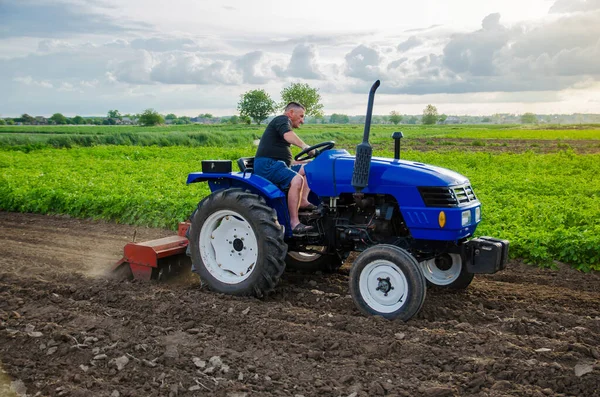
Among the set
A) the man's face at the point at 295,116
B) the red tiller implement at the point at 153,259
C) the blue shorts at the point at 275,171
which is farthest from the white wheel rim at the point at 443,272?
the red tiller implement at the point at 153,259

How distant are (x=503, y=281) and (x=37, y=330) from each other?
490 cm

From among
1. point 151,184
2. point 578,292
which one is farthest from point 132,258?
point 151,184

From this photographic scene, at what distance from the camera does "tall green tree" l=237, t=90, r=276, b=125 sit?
271ft

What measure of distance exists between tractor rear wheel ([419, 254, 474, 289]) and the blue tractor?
0.01 meters

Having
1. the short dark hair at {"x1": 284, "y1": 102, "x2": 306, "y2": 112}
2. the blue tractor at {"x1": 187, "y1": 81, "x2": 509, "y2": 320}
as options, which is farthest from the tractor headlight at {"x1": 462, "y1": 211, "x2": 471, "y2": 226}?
the short dark hair at {"x1": 284, "y1": 102, "x2": 306, "y2": 112}

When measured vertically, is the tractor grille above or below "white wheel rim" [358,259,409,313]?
above

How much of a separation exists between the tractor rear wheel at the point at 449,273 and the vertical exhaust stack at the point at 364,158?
135 cm

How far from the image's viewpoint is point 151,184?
1277 cm

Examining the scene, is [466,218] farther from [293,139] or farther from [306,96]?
[306,96]

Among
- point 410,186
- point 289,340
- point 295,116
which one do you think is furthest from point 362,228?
point 289,340

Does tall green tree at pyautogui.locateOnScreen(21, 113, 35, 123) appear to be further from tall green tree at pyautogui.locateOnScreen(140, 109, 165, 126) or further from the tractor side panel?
the tractor side panel

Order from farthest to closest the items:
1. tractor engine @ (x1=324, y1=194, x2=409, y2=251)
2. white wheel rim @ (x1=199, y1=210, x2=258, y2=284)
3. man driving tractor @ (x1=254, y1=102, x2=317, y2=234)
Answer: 1. white wheel rim @ (x1=199, y1=210, x2=258, y2=284)
2. man driving tractor @ (x1=254, y1=102, x2=317, y2=234)
3. tractor engine @ (x1=324, y1=194, x2=409, y2=251)

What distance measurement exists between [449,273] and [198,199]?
18.7 feet

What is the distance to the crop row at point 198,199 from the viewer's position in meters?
7.59
